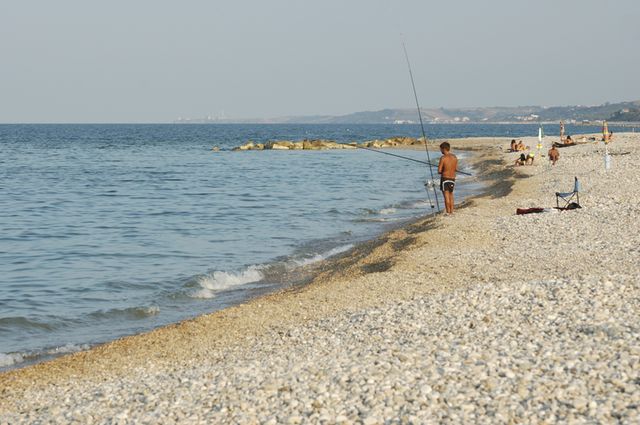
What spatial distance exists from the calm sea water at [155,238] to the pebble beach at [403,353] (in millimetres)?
Result: 1776

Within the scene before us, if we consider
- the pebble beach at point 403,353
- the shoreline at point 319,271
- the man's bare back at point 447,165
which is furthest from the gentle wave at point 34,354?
the man's bare back at point 447,165

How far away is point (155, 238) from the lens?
18984 millimetres

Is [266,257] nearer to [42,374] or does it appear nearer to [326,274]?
[326,274]

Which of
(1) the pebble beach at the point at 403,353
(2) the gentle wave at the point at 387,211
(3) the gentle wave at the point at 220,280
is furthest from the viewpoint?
(2) the gentle wave at the point at 387,211

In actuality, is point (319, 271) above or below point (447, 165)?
below

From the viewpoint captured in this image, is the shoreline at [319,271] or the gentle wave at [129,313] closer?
the shoreline at [319,271]

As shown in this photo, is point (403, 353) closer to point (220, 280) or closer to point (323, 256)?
point (220, 280)

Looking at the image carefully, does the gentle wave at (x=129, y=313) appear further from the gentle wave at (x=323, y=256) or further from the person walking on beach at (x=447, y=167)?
the person walking on beach at (x=447, y=167)

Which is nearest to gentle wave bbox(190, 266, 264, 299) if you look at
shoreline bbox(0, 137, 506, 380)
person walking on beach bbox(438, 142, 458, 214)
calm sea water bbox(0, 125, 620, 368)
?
calm sea water bbox(0, 125, 620, 368)

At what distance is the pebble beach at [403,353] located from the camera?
5785 millimetres

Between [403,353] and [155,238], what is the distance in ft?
42.2

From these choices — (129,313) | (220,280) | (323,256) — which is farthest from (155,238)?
(129,313)

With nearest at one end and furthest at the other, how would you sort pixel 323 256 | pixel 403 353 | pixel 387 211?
pixel 403 353 → pixel 323 256 → pixel 387 211

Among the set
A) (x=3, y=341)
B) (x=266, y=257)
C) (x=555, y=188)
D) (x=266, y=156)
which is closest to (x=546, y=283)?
(x=3, y=341)
